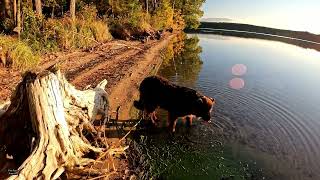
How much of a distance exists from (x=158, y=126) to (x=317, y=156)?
195 inches

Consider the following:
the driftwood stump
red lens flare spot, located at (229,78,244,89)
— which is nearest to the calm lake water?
red lens flare spot, located at (229,78,244,89)

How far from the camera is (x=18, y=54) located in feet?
47.8

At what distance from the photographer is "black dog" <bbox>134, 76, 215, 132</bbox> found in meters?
10.4

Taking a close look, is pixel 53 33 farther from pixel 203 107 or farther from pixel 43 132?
pixel 43 132

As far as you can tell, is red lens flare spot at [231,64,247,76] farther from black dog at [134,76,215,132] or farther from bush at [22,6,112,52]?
black dog at [134,76,215,132]

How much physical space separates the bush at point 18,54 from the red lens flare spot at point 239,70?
1307 cm

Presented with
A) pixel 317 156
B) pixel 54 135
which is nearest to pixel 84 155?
pixel 54 135

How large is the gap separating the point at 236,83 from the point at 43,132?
14.6 metres

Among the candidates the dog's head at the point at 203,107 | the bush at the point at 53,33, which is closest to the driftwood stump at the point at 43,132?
the dog's head at the point at 203,107

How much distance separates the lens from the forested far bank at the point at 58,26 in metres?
15.2

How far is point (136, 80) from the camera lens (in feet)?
52.5

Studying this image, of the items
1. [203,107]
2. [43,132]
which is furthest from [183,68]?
[43,132]

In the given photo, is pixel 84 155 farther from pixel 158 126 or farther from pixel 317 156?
pixel 317 156

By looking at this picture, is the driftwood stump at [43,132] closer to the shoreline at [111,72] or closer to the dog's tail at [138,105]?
the shoreline at [111,72]
